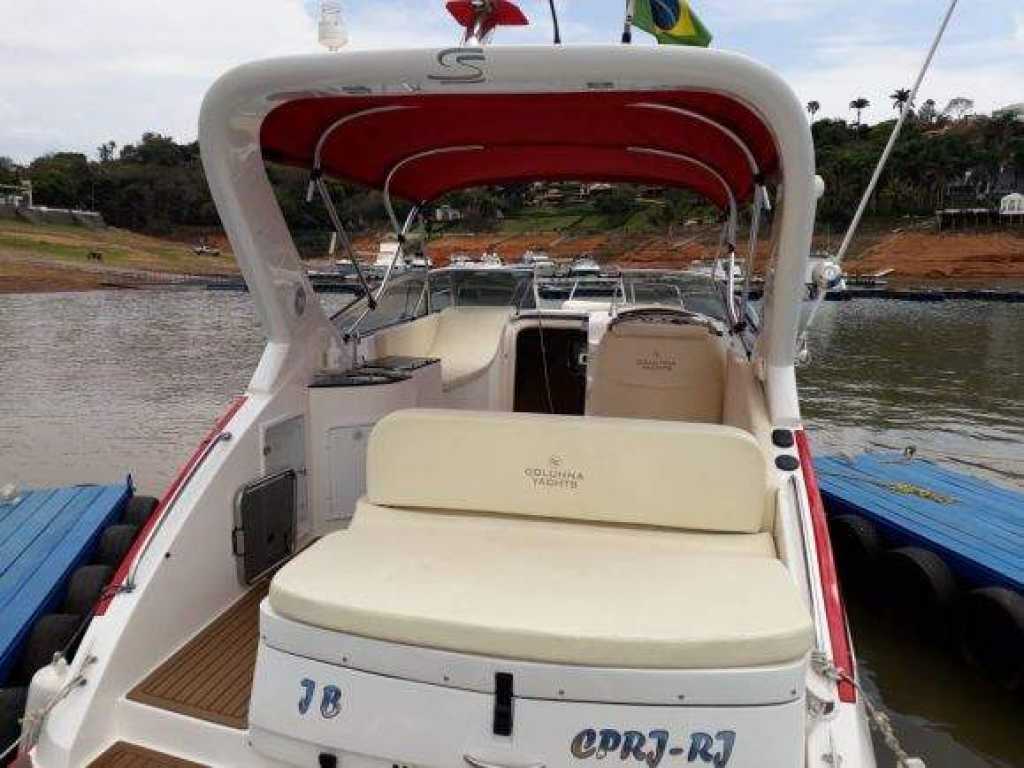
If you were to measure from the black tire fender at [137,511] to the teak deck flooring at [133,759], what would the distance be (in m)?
3.17

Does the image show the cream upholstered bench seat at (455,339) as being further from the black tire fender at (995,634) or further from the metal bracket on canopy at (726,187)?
the black tire fender at (995,634)

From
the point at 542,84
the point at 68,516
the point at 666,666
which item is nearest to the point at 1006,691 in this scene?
the point at 666,666

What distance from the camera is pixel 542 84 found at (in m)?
2.82

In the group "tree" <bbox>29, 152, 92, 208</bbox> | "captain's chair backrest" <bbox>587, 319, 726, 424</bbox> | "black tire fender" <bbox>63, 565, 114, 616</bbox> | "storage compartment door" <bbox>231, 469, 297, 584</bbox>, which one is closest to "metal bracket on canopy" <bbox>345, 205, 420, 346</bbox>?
"storage compartment door" <bbox>231, 469, 297, 584</bbox>

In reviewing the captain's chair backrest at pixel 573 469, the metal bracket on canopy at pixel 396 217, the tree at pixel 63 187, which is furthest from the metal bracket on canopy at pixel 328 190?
the tree at pixel 63 187

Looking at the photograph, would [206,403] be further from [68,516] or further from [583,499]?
[583,499]

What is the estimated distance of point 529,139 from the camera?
466 centimetres

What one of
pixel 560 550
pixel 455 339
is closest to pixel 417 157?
pixel 455 339

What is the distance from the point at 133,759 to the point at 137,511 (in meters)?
3.40

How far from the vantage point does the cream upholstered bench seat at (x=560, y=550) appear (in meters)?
1.92

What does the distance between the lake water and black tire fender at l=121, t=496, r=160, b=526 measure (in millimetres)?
3257

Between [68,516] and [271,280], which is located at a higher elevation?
[271,280]

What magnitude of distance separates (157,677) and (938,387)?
17068 millimetres

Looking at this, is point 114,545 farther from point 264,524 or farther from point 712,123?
point 712,123
